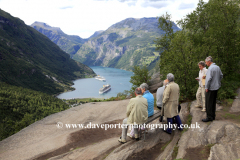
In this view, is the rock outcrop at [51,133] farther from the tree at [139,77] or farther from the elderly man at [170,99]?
the tree at [139,77]

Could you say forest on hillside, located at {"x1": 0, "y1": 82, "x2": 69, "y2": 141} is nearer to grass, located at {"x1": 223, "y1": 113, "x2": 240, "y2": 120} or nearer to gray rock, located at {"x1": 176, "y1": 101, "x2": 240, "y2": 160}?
grass, located at {"x1": 223, "y1": 113, "x2": 240, "y2": 120}

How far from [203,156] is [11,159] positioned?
8.19 metres

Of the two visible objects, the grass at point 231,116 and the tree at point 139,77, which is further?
the tree at point 139,77

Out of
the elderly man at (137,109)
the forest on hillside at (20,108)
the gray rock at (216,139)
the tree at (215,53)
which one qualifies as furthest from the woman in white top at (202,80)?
the forest on hillside at (20,108)

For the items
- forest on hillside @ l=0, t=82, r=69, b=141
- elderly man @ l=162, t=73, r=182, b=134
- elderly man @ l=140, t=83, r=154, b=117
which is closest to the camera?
elderly man @ l=162, t=73, r=182, b=134

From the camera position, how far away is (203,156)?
4.79 meters

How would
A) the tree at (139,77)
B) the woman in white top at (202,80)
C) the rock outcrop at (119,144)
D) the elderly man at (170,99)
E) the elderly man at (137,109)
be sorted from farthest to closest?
the tree at (139,77) < the woman in white top at (202,80) < the elderly man at (170,99) < the elderly man at (137,109) < the rock outcrop at (119,144)

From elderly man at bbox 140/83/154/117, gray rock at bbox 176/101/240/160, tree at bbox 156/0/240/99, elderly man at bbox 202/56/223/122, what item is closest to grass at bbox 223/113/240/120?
elderly man at bbox 202/56/223/122

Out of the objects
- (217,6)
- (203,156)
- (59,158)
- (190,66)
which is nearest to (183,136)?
(203,156)

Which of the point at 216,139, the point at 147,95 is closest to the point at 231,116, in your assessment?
the point at 216,139

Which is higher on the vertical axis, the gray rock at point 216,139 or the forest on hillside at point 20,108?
the gray rock at point 216,139

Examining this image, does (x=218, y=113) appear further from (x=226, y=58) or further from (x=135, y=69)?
(x=135, y=69)

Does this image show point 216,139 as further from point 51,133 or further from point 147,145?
point 51,133

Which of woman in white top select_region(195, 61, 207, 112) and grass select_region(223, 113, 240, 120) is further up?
woman in white top select_region(195, 61, 207, 112)
